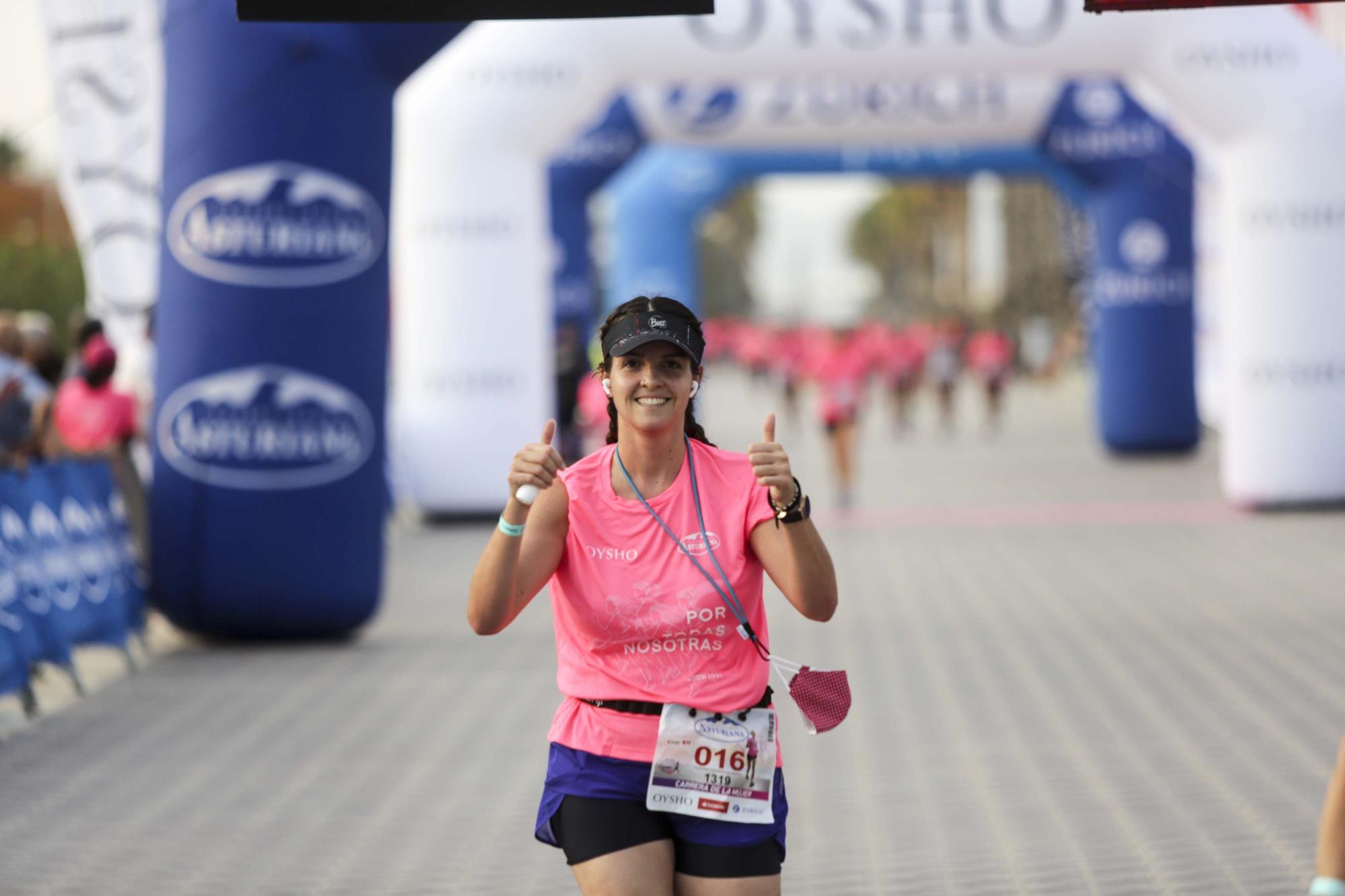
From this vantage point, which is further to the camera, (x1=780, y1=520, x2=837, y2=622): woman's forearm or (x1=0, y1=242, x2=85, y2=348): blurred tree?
(x1=0, y1=242, x2=85, y2=348): blurred tree

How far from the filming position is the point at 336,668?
9234 millimetres

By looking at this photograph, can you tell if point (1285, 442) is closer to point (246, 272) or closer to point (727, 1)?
point (727, 1)

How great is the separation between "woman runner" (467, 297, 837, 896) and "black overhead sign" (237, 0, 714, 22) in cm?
139

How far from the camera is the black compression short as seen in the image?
3.36 meters

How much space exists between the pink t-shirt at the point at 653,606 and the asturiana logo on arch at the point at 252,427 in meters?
6.19

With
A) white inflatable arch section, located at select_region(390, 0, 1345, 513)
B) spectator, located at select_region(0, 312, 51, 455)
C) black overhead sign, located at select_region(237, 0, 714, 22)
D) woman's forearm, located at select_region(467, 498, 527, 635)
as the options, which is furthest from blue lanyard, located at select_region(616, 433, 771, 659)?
white inflatable arch section, located at select_region(390, 0, 1345, 513)

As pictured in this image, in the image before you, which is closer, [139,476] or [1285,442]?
[139,476]

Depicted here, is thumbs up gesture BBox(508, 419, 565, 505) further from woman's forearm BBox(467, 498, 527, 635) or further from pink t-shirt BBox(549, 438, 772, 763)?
pink t-shirt BBox(549, 438, 772, 763)

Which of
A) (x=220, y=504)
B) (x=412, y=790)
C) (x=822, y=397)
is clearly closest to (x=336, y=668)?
(x=220, y=504)

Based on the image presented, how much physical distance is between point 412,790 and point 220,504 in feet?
10.6

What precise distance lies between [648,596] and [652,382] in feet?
1.29

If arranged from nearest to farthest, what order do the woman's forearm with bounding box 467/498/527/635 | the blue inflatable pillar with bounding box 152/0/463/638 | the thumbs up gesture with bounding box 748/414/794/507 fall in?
the thumbs up gesture with bounding box 748/414/794/507
the woman's forearm with bounding box 467/498/527/635
the blue inflatable pillar with bounding box 152/0/463/638

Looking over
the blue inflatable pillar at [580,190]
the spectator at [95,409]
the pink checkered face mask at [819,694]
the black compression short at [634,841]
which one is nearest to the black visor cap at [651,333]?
the pink checkered face mask at [819,694]

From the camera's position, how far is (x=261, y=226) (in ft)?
30.6
